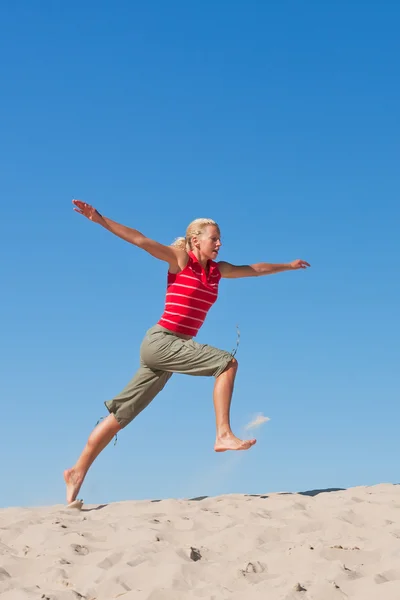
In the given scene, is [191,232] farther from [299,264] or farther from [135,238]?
[299,264]

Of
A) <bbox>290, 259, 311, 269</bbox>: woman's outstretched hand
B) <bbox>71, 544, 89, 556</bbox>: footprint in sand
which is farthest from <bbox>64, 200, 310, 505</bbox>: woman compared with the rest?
<bbox>71, 544, 89, 556</bbox>: footprint in sand

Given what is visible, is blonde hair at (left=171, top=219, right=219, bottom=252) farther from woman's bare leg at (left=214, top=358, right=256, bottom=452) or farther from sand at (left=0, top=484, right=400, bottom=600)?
sand at (left=0, top=484, right=400, bottom=600)

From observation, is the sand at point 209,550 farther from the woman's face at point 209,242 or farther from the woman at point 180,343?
the woman's face at point 209,242

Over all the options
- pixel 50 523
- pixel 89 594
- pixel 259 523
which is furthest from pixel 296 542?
pixel 50 523

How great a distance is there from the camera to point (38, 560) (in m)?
5.21

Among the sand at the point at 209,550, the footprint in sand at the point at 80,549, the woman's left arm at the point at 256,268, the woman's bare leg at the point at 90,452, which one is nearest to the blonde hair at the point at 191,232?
the woman's left arm at the point at 256,268

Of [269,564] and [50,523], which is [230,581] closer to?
[269,564]

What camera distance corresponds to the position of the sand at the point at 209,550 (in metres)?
4.47

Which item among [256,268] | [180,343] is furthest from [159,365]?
[256,268]

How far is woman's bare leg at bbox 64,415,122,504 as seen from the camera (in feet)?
24.4

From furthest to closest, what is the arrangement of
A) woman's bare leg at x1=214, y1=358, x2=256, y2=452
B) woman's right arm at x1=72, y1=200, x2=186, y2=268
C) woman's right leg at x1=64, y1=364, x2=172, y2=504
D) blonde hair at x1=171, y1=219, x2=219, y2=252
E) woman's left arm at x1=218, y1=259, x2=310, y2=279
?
woman's left arm at x1=218, y1=259, x2=310, y2=279 → woman's right leg at x1=64, y1=364, x2=172, y2=504 → blonde hair at x1=171, y1=219, x2=219, y2=252 → woman's right arm at x1=72, y1=200, x2=186, y2=268 → woman's bare leg at x1=214, y1=358, x2=256, y2=452

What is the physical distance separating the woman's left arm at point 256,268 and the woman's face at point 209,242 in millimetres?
328

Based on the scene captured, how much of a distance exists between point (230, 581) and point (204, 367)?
2.55 m

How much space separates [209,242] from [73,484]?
2.77m
